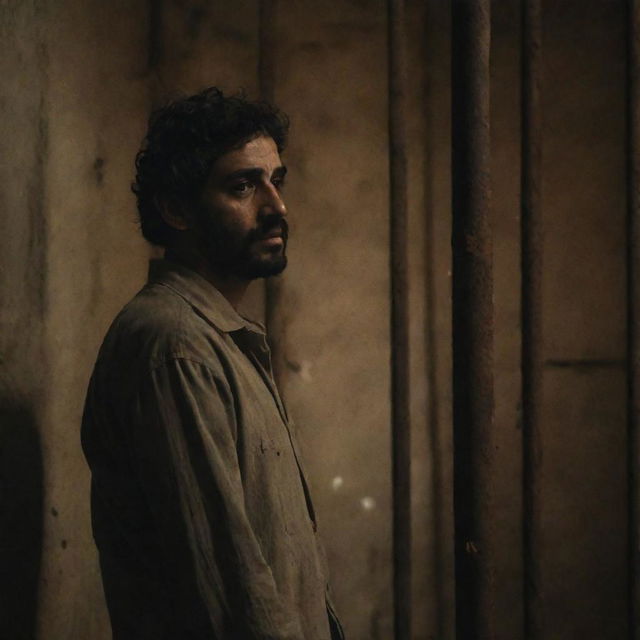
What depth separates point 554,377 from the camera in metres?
2.49

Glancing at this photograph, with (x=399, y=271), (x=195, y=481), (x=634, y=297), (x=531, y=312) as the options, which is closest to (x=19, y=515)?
(x=195, y=481)

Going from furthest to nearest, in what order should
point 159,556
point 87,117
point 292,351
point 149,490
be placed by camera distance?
point 292,351, point 87,117, point 159,556, point 149,490

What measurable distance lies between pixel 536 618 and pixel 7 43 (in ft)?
4.84

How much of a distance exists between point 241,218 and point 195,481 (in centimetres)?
58

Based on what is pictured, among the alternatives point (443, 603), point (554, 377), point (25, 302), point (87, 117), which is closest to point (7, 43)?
point (87, 117)

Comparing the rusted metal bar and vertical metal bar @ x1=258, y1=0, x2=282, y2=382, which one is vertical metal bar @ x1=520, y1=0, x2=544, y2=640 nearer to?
the rusted metal bar

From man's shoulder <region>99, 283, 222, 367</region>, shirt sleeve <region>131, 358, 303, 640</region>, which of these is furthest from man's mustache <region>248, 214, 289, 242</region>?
shirt sleeve <region>131, 358, 303, 640</region>

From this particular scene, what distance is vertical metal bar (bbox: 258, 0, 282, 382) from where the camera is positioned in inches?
89.7

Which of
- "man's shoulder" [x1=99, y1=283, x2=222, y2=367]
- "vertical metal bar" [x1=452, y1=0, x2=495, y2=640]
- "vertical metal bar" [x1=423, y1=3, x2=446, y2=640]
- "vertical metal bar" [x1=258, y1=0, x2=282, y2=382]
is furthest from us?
"vertical metal bar" [x1=423, y1=3, x2=446, y2=640]

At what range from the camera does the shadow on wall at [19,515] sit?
1.39 metres

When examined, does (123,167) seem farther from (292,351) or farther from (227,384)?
(227,384)

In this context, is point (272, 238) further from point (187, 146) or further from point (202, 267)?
point (187, 146)

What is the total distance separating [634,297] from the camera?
1.62 metres

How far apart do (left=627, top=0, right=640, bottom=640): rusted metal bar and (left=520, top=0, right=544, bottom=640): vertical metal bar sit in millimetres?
283
